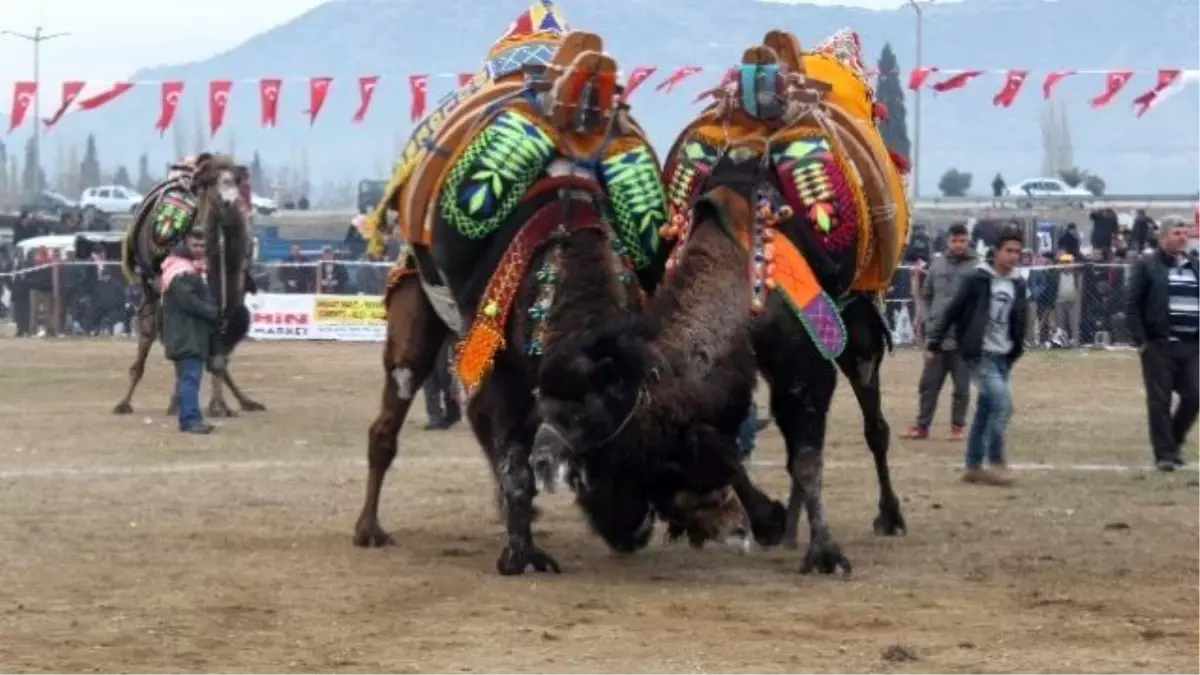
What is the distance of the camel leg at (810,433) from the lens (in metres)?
10.8

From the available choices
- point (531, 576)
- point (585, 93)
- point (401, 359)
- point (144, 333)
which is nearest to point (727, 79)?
point (585, 93)

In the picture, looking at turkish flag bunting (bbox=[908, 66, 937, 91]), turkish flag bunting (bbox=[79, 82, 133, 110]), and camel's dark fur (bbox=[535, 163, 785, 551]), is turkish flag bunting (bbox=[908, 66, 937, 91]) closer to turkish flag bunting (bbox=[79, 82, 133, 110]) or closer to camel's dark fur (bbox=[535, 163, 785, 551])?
turkish flag bunting (bbox=[79, 82, 133, 110])

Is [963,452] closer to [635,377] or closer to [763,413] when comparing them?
[763,413]

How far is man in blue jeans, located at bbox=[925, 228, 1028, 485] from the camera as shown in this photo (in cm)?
1551

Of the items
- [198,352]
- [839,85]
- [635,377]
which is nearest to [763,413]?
[198,352]

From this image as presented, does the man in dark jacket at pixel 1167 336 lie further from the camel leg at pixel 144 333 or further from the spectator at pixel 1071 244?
the spectator at pixel 1071 244

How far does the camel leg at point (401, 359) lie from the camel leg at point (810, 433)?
2.22 meters

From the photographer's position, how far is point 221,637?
30.0ft

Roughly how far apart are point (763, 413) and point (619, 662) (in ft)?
36.0

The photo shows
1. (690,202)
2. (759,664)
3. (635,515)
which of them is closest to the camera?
(759,664)

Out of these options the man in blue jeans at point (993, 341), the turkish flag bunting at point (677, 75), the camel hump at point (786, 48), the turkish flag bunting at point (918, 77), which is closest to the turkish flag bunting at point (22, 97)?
the turkish flag bunting at point (677, 75)

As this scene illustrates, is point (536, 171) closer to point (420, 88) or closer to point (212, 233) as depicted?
point (212, 233)

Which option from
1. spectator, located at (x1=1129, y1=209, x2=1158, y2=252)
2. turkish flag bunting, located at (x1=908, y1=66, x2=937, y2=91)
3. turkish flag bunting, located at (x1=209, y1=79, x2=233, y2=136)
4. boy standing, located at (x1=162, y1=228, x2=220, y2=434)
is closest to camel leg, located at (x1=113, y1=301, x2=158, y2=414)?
boy standing, located at (x1=162, y1=228, x2=220, y2=434)

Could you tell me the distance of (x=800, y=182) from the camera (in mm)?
11164
